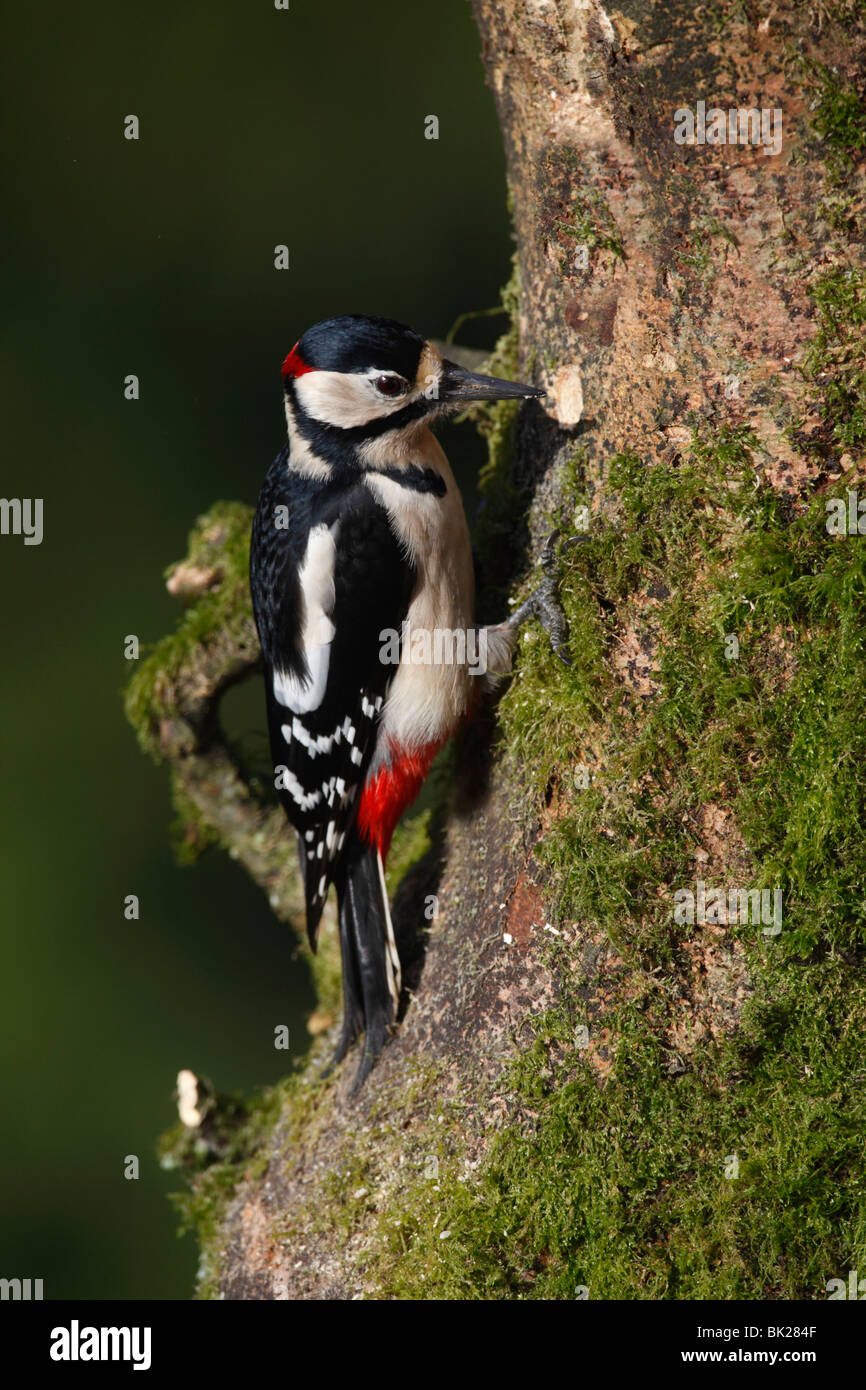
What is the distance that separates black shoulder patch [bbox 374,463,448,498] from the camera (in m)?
2.27

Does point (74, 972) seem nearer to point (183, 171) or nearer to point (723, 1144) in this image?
point (183, 171)

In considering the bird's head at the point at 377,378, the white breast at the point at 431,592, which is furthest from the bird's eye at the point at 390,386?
the white breast at the point at 431,592

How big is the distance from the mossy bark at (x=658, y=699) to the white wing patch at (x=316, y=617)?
0.41 metres

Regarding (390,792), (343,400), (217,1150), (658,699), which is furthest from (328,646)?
(217,1150)

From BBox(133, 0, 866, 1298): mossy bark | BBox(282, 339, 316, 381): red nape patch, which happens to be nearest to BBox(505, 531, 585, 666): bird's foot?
BBox(133, 0, 866, 1298): mossy bark

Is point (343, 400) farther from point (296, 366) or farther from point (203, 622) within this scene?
point (203, 622)

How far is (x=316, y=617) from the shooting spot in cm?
229

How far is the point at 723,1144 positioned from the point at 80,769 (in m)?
3.58

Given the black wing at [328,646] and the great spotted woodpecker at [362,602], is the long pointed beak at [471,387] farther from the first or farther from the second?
the black wing at [328,646]

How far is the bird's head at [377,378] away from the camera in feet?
7.25

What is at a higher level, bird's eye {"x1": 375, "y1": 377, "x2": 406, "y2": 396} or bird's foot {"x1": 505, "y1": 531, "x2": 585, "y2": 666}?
bird's eye {"x1": 375, "y1": 377, "x2": 406, "y2": 396}

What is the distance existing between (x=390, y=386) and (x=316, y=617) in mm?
436

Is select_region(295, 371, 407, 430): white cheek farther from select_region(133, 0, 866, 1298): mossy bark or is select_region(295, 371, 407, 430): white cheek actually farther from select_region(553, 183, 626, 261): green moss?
select_region(553, 183, 626, 261): green moss

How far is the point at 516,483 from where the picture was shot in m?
2.25
